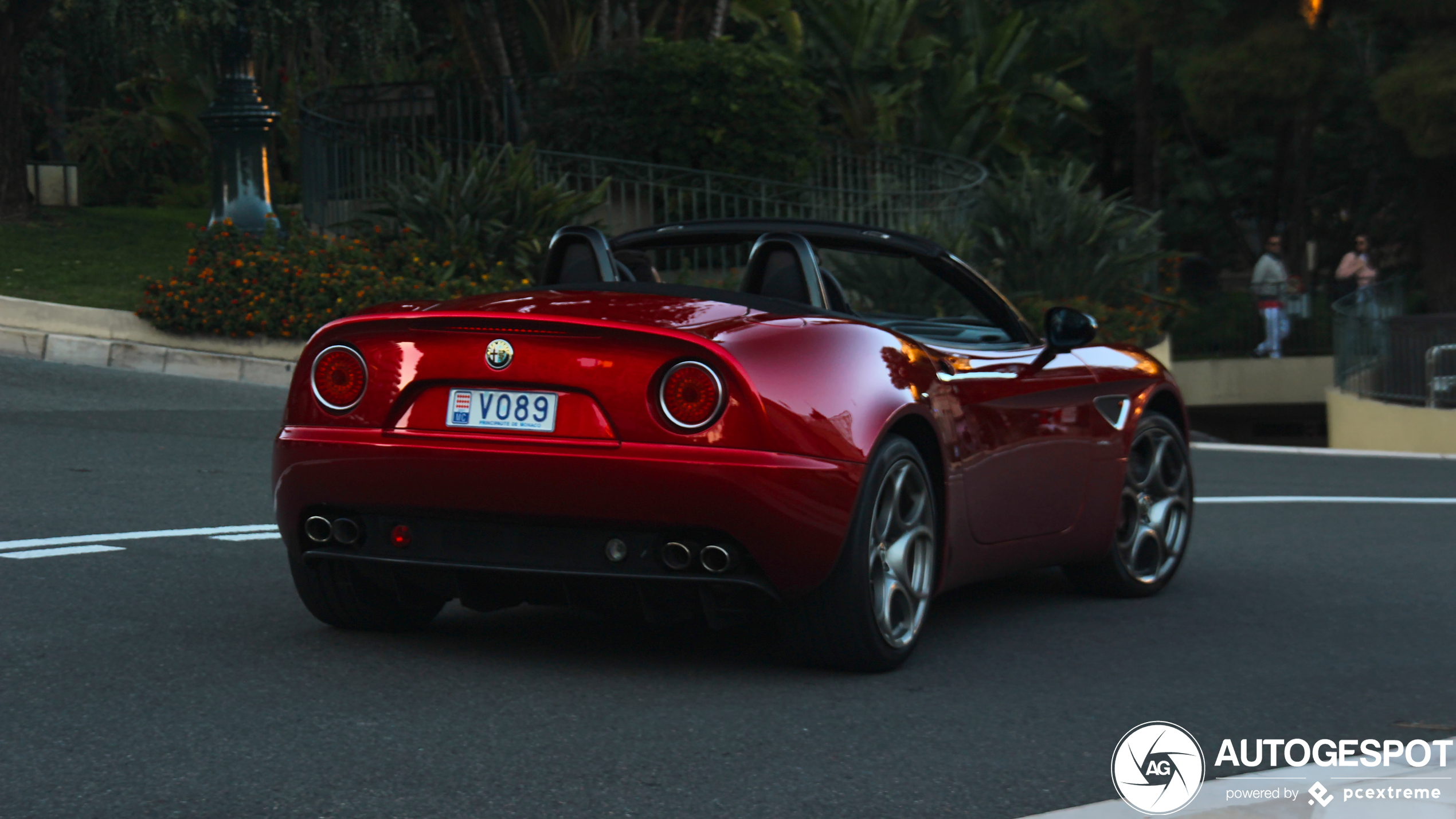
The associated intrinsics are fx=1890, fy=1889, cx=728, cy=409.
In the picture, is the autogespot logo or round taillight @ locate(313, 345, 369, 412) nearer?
the autogespot logo

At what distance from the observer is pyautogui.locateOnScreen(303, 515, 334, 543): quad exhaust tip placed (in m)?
5.20

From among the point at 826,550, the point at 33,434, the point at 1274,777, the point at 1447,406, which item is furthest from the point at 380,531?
the point at 1447,406

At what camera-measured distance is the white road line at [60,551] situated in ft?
22.5

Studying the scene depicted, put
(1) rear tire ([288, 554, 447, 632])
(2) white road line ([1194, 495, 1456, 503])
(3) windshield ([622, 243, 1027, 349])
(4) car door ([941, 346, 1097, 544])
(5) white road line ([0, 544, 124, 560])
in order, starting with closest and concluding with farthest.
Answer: (1) rear tire ([288, 554, 447, 632]) → (4) car door ([941, 346, 1097, 544]) → (5) white road line ([0, 544, 124, 560]) → (2) white road line ([1194, 495, 1456, 503]) → (3) windshield ([622, 243, 1027, 349])

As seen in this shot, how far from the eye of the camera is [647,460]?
4.79 meters

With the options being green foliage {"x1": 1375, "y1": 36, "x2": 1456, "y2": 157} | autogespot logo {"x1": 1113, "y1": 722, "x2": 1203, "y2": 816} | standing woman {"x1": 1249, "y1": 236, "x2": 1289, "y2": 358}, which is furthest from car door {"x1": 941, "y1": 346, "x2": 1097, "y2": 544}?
standing woman {"x1": 1249, "y1": 236, "x2": 1289, "y2": 358}

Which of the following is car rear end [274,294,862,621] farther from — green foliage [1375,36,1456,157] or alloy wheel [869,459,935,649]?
green foliage [1375,36,1456,157]

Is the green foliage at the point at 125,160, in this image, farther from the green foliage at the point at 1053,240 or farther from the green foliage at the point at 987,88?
the green foliage at the point at 1053,240

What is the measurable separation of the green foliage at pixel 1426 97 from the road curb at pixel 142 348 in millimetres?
16231

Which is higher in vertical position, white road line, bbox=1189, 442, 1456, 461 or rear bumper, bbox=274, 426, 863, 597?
rear bumper, bbox=274, 426, 863, 597

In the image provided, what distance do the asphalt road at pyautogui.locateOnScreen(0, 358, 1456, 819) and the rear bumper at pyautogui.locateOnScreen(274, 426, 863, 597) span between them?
1.15 ft

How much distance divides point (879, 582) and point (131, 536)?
361 centimetres

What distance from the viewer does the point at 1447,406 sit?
776 inches

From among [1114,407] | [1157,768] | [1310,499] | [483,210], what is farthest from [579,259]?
[483,210]
